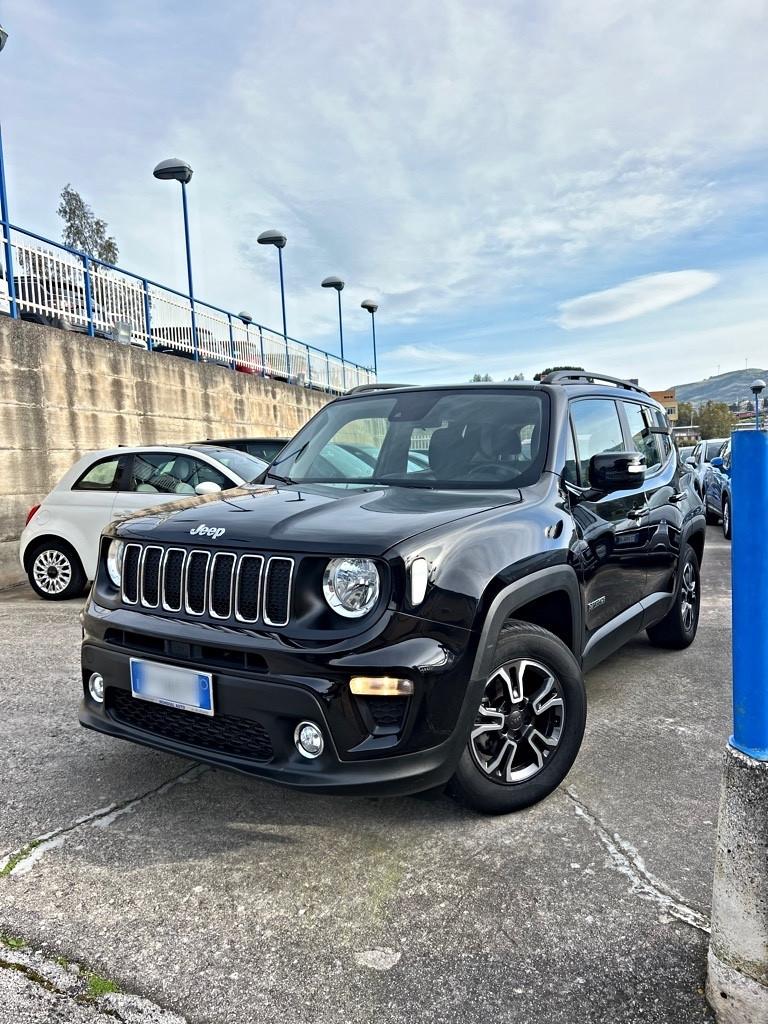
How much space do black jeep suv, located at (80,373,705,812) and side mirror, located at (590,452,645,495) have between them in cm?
1

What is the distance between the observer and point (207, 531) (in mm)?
2762

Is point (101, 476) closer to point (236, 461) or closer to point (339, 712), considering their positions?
point (236, 461)

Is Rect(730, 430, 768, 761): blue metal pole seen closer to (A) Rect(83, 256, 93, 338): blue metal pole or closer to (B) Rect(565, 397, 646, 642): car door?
(B) Rect(565, 397, 646, 642): car door

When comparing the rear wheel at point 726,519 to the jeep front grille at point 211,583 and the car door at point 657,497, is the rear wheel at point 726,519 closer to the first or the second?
the car door at point 657,497

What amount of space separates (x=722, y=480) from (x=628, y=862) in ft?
36.5

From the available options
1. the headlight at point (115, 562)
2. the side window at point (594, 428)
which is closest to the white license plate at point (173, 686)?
the headlight at point (115, 562)

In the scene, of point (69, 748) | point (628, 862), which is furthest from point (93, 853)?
point (628, 862)

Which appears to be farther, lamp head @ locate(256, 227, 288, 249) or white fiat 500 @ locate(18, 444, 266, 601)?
lamp head @ locate(256, 227, 288, 249)

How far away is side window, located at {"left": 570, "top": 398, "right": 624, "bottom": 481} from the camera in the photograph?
→ 12.3 feet

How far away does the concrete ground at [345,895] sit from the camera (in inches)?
77.7

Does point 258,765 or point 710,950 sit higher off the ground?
point 258,765

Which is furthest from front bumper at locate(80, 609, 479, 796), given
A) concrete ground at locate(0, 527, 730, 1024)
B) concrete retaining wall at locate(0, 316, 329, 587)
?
concrete retaining wall at locate(0, 316, 329, 587)

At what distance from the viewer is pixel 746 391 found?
400 centimetres

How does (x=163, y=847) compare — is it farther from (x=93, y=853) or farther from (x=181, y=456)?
(x=181, y=456)
